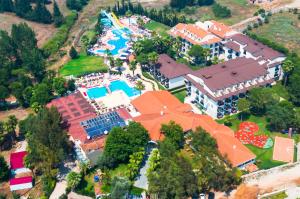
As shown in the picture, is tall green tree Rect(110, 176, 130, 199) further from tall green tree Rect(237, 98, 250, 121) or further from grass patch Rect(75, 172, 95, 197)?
tall green tree Rect(237, 98, 250, 121)

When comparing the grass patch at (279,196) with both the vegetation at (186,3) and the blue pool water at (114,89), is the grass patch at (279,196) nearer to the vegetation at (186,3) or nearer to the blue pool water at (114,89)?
the blue pool water at (114,89)

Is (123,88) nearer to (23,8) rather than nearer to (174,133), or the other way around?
(174,133)

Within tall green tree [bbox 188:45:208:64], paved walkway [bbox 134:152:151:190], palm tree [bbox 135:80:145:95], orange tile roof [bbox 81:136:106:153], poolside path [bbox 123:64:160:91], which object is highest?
tall green tree [bbox 188:45:208:64]

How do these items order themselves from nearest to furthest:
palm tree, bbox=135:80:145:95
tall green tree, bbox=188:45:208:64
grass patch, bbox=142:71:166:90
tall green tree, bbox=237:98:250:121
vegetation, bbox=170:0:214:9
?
tall green tree, bbox=237:98:250:121
palm tree, bbox=135:80:145:95
grass patch, bbox=142:71:166:90
tall green tree, bbox=188:45:208:64
vegetation, bbox=170:0:214:9

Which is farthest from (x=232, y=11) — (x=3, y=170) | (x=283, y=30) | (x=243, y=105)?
(x=3, y=170)

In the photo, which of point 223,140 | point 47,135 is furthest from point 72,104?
point 223,140

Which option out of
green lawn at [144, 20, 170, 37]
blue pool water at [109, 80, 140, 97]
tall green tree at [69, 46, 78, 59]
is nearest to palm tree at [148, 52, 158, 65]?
blue pool water at [109, 80, 140, 97]

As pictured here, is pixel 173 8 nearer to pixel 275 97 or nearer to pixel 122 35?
pixel 122 35
